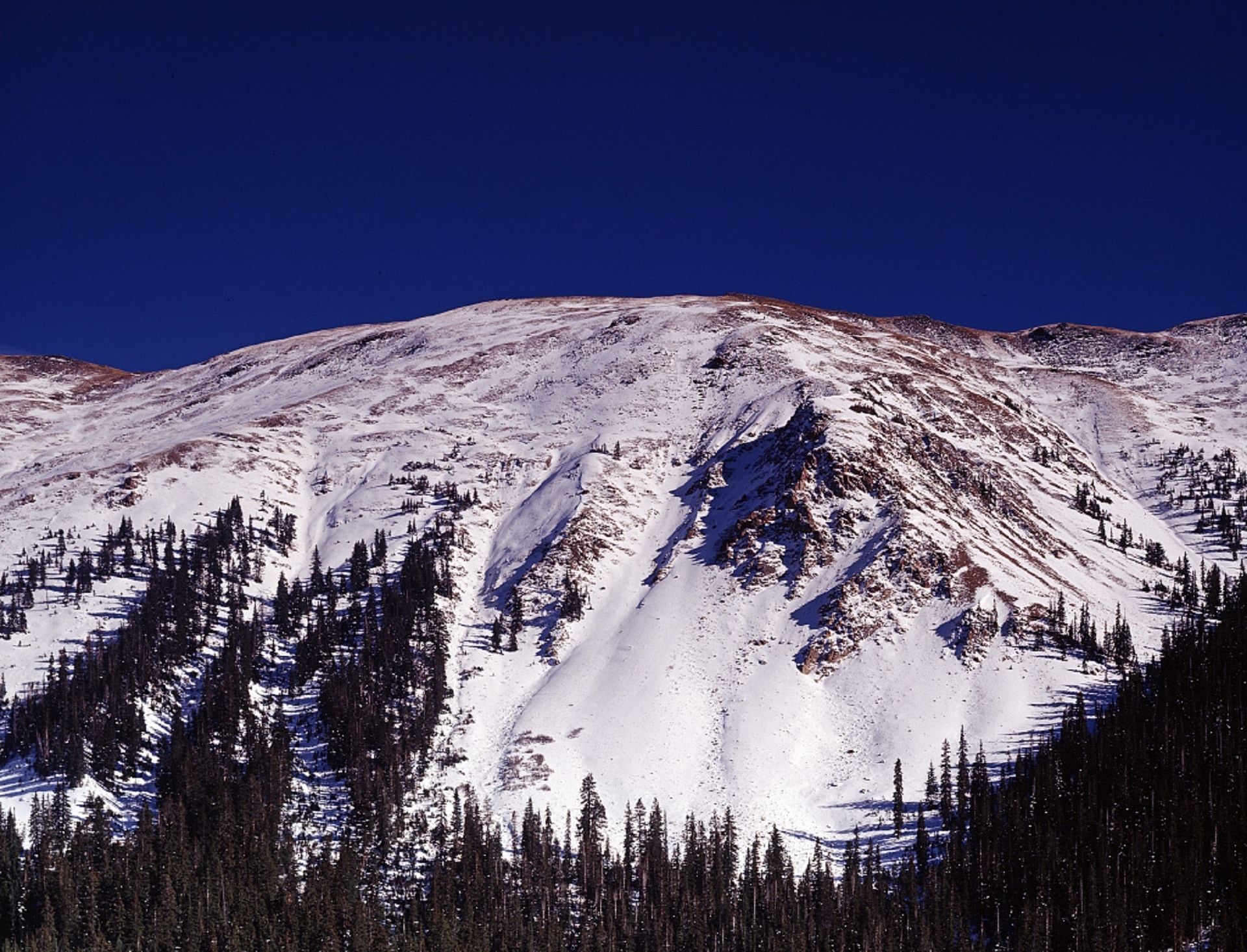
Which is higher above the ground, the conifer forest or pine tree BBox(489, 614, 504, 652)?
pine tree BBox(489, 614, 504, 652)

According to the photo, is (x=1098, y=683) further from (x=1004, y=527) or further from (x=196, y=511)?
(x=196, y=511)

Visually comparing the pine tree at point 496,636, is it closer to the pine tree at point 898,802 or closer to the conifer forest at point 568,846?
the conifer forest at point 568,846

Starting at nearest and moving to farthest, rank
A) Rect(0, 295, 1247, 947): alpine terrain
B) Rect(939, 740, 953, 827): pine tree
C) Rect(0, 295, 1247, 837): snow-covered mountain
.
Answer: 1. Rect(939, 740, 953, 827): pine tree
2. Rect(0, 295, 1247, 947): alpine terrain
3. Rect(0, 295, 1247, 837): snow-covered mountain

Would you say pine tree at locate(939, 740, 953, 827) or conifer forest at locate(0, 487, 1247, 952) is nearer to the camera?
conifer forest at locate(0, 487, 1247, 952)

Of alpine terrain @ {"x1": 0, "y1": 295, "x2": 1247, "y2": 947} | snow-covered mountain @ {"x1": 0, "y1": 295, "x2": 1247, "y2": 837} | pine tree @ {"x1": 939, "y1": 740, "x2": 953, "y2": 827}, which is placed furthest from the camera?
snow-covered mountain @ {"x1": 0, "y1": 295, "x2": 1247, "y2": 837}

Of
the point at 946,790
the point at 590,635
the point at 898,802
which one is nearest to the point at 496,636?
the point at 590,635

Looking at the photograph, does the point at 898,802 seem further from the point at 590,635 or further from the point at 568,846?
the point at 590,635

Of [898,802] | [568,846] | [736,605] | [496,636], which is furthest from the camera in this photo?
[736,605]

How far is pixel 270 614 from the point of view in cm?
15662

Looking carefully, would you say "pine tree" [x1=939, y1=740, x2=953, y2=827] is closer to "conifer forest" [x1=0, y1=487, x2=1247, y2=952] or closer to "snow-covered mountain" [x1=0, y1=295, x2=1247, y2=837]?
"conifer forest" [x1=0, y1=487, x2=1247, y2=952]

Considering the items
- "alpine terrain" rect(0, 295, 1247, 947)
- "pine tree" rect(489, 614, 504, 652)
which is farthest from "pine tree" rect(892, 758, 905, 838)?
"pine tree" rect(489, 614, 504, 652)

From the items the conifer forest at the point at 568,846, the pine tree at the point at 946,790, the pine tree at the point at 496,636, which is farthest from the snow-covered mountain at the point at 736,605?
the conifer forest at the point at 568,846

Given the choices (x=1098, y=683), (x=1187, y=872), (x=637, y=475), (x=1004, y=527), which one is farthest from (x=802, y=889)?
(x=637, y=475)

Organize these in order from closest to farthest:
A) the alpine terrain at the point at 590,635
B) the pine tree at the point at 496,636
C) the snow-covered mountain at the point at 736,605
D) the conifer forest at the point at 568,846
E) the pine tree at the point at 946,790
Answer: the conifer forest at the point at 568,846 < the pine tree at the point at 946,790 < the alpine terrain at the point at 590,635 < the snow-covered mountain at the point at 736,605 < the pine tree at the point at 496,636
